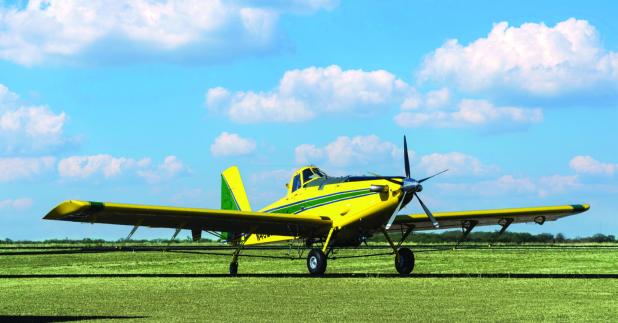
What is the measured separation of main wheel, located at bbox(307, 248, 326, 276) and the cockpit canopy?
3.59 metres

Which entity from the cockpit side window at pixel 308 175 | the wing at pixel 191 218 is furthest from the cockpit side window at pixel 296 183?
the wing at pixel 191 218

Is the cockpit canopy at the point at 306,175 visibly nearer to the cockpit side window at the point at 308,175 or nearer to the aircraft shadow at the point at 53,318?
the cockpit side window at the point at 308,175

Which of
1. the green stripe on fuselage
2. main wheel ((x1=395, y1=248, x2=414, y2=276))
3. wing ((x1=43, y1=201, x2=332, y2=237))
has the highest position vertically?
the green stripe on fuselage

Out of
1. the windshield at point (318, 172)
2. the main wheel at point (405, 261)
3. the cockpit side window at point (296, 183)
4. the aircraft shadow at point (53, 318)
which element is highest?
the windshield at point (318, 172)

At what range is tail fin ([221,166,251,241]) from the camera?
37.5m

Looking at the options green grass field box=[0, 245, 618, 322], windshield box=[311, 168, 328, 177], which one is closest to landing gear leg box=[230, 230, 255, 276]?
windshield box=[311, 168, 328, 177]

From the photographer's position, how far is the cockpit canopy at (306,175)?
32.5 m

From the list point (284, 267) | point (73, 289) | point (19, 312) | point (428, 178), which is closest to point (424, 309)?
point (19, 312)

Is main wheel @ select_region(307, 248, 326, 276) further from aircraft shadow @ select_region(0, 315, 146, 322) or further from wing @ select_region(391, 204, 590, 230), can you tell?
aircraft shadow @ select_region(0, 315, 146, 322)

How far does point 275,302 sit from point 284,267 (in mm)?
18596

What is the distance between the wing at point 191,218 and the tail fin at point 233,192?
5.47 m

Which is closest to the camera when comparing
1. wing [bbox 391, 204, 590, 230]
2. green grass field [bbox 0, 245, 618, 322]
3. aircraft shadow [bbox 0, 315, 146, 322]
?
aircraft shadow [bbox 0, 315, 146, 322]

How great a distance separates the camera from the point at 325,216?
102 feet

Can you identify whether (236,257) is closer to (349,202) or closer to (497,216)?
(349,202)
